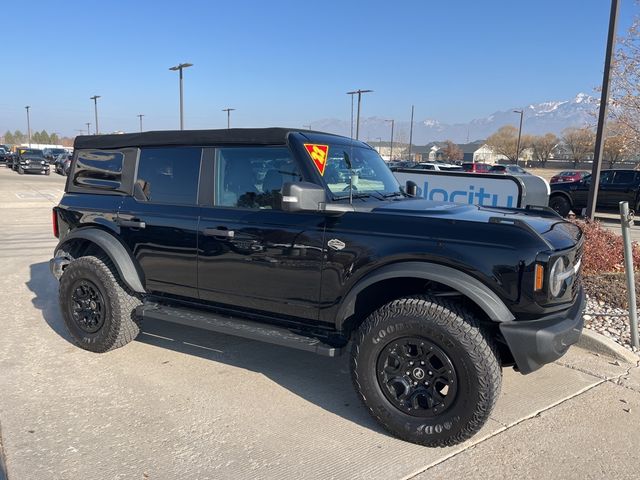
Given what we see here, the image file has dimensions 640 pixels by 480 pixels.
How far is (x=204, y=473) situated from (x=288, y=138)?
7.17ft

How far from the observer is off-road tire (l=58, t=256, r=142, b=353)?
4336 mm

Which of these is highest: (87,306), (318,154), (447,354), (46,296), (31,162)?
(318,154)

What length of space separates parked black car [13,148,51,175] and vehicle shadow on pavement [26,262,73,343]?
30.5 meters

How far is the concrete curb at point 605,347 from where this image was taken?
445 cm

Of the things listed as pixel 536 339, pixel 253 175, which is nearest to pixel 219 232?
pixel 253 175

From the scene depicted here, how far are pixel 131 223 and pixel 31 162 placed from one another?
3501 cm

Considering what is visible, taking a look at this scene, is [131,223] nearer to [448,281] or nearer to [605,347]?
[448,281]

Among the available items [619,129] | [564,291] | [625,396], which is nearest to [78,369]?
[564,291]

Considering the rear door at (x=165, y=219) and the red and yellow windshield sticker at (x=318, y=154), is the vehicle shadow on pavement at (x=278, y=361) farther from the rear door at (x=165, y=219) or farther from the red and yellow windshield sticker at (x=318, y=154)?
the red and yellow windshield sticker at (x=318, y=154)

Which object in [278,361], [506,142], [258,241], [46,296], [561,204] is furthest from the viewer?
[506,142]

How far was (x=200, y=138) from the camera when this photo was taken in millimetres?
4059

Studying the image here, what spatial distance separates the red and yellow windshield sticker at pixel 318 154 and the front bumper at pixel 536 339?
5.23ft

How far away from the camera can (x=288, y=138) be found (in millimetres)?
3652

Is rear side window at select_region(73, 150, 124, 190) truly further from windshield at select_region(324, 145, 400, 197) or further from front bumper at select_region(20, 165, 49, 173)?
front bumper at select_region(20, 165, 49, 173)
